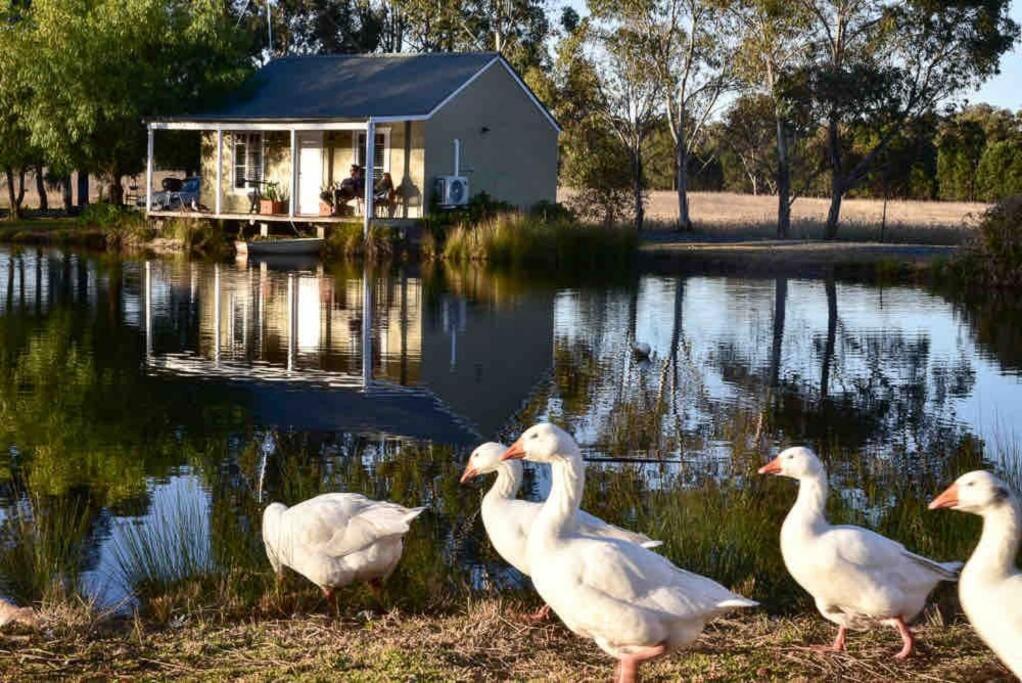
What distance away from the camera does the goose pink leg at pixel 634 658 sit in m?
5.39

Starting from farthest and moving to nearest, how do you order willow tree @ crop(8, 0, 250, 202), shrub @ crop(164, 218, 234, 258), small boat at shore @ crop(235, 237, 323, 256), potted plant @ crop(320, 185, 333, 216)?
1. willow tree @ crop(8, 0, 250, 202)
2. potted plant @ crop(320, 185, 333, 216)
3. shrub @ crop(164, 218, 234, 258)
4. small boat at shore @ crop(235, 237, 323, 256)

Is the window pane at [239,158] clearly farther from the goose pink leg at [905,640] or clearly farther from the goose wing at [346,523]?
the goose pink leg at [905,640]

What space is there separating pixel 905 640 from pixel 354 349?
42.1 feet

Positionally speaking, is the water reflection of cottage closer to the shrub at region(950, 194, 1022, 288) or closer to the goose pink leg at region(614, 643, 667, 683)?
the goose pink leg at region(614, 643, 667, 683)

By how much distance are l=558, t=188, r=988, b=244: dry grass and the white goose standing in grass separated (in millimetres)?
25290

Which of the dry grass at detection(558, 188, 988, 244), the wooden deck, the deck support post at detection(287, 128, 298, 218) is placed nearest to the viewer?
the wooden deck

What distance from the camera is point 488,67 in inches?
1515

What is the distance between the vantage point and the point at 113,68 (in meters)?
38.8

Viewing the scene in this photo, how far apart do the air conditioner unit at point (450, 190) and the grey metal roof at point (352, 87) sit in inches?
81.3

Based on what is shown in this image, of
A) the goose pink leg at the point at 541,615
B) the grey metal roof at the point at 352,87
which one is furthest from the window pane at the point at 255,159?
Result: the goose pink leg at the point at 541,615

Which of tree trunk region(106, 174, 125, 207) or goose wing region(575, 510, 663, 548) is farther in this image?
tree trunk region(106, 174, 125, 207)

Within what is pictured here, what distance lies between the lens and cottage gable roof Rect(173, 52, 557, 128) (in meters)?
36.7

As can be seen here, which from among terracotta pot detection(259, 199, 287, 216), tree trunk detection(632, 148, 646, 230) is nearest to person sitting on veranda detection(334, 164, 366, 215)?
terracotta pot detection(259, 199, 287, 216)

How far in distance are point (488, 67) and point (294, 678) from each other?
34.0 metres
